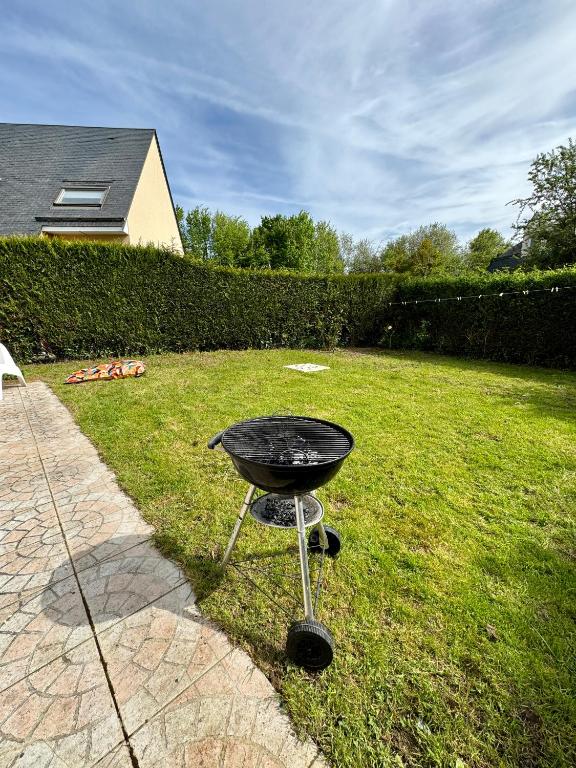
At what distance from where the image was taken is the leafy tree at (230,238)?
106ft

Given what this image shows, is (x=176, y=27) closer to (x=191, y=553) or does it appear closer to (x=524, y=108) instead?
(x=524, y=108)

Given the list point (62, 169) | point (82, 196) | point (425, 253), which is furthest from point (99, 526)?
point (425, 253)

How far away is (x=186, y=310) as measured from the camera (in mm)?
8930

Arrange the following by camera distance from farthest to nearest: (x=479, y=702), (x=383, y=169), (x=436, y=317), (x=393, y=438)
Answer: (x=383, y=169) < (x=436, y=317) < (x=393, y=438) < (x=479, y=702)

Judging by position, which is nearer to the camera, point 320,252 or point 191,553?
point 191,553

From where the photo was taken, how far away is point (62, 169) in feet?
40.1

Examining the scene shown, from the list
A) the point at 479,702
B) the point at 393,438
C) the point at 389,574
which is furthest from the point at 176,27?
the point at 479,702

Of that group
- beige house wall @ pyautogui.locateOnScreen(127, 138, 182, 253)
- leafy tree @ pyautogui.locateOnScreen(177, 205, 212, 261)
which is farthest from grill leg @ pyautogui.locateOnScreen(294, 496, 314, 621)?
leafy tree @ pyautogui.locateOnScreen(177, 205, 212, 261)

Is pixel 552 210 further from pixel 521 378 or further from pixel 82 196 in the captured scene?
pixel 82 196

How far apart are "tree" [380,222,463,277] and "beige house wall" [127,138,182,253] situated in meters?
19.0

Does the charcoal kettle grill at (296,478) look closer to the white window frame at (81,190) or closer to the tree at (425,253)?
the white window frame at (81,190)

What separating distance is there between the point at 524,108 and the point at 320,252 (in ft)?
95.7

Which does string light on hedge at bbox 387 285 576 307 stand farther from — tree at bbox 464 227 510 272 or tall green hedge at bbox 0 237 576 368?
tree at bbox 464 227 510 272

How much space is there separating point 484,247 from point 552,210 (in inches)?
715
